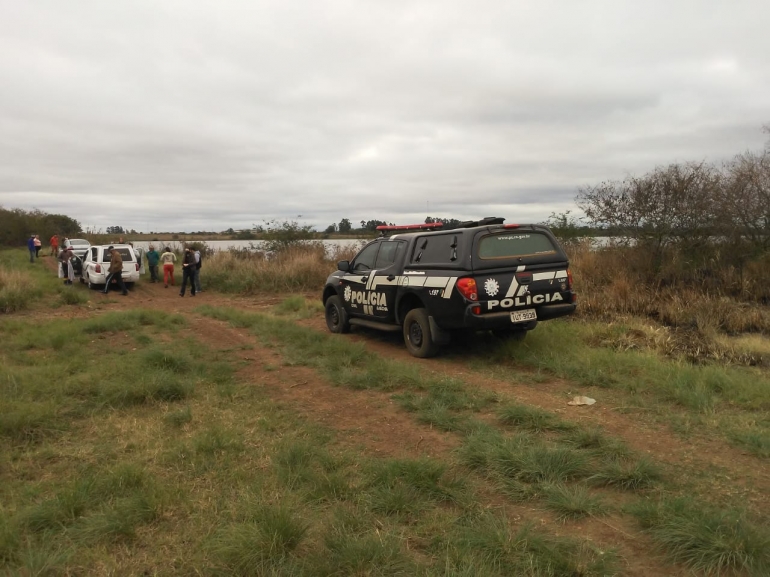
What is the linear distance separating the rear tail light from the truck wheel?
3.11 feet

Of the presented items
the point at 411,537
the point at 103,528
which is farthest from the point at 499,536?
the point at 103,528

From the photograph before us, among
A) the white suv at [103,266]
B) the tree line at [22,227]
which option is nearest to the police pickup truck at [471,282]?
the white suv at [103,266]

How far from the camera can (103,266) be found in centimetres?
1830

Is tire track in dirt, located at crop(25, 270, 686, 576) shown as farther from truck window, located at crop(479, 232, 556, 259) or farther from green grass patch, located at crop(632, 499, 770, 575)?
truck window, located at crop(479, 232, 556, 259)

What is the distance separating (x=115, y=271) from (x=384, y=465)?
623 inches

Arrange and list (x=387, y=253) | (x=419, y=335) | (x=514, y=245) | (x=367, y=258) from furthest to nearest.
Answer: (x=367, y=258) < (x=387, y=253) < (x=419, y=335) < (x=514, y=245)

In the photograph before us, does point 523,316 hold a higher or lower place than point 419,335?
higher

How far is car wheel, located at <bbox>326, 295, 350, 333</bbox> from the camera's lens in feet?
32.8

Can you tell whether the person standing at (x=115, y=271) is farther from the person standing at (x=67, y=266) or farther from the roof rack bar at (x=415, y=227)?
the roof rack bar at (x=415, y=227)

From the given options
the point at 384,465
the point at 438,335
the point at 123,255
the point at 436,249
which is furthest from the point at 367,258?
the point at 123,255

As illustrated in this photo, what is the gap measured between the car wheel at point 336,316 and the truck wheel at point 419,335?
210 cm

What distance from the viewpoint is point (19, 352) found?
8070 mm

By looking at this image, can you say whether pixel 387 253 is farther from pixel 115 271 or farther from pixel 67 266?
pixel 67 266

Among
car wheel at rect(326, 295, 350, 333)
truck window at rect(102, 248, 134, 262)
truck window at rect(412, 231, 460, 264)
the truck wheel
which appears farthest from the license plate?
truck window at rect(102, 248, 134, 262)
